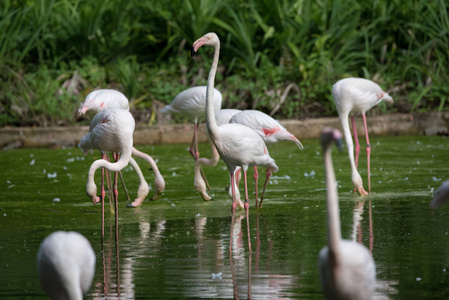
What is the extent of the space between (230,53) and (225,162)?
29.7ft

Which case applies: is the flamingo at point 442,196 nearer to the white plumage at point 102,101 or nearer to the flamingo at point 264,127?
the flamingo at point 264,127

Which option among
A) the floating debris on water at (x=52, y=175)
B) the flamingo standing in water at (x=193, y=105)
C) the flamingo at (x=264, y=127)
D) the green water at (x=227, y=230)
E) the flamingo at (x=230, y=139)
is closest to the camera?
the green water at (x=227, y=230)

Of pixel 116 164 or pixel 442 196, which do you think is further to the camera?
pixel 116 164

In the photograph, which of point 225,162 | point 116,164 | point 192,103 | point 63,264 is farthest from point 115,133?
point 192,103

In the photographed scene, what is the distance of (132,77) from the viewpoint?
14031 millimetres

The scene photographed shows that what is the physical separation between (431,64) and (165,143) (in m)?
5.43

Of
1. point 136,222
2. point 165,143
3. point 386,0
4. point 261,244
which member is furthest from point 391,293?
point 386,0

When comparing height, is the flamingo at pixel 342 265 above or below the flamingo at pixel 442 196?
below

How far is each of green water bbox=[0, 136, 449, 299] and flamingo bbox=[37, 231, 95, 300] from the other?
2.75 feet

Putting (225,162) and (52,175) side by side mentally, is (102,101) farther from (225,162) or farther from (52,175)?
(225,162)

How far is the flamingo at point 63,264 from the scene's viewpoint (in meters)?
3.55

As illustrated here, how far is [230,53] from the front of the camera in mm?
15227

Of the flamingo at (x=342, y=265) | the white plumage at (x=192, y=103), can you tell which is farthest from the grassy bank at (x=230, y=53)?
the flamingo at (x=342, y=265)

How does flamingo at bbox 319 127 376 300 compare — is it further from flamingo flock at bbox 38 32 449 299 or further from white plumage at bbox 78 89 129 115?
white plumage at bbox 78 89 129 115
